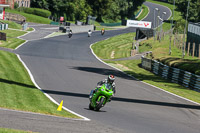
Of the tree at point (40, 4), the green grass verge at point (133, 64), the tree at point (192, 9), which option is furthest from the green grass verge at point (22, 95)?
the tree at point (192, 9)

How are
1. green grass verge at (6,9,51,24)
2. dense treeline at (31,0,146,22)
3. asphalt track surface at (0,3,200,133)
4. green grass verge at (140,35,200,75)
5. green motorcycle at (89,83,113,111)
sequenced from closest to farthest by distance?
asphalt track surface at (0,3,200,133), green motorcycle at (89,83,113,111), green grass verge at (140,35,200,75), green grass verge at (6,9,51,24), dense treeline at (31,0,146,22)

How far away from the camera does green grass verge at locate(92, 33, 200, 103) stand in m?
32.8

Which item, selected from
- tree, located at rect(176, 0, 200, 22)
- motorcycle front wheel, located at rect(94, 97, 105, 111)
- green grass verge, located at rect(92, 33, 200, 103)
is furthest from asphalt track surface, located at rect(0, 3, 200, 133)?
tree, located at rect(176, 0, 200, 22)

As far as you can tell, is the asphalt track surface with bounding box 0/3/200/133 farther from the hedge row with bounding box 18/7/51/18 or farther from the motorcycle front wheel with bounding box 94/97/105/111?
the hedge row with bounding box 18/7/51/18

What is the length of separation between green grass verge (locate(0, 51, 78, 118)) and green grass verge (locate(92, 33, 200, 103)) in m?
10.7

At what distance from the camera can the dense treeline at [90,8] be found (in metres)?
113

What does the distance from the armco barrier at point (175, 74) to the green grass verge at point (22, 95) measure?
13.5m

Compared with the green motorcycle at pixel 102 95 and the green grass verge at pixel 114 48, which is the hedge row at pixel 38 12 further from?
the green motorcycle at pixel 102 95

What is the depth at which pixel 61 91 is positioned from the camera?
84.6ft

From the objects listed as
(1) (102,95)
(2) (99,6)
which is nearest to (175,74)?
(1) (102,95)

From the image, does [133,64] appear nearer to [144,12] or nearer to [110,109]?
[110,109]

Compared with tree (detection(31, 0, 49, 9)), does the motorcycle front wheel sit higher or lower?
lower

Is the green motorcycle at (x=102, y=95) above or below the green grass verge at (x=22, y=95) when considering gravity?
above

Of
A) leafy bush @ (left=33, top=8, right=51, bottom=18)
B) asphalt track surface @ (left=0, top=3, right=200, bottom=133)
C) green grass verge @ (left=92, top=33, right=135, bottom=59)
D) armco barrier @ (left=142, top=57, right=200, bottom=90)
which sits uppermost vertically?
leafy bush @ (left=33, top=8, right=51, bottom=18)
